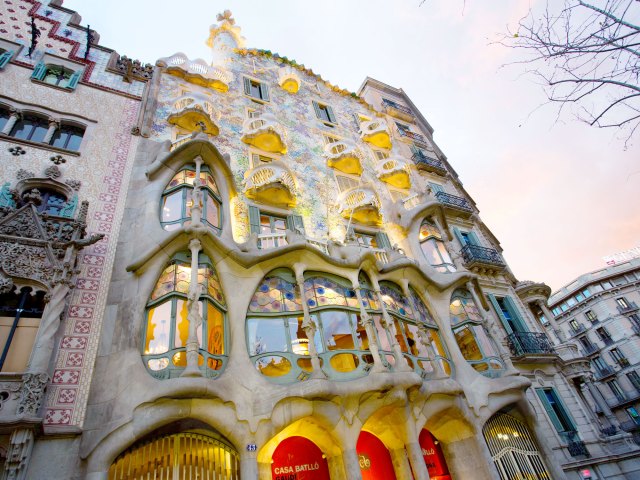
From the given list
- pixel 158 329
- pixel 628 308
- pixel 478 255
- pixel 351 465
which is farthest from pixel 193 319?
pixel 628 308

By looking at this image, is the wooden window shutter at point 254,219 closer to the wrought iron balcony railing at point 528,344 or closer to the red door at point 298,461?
the red door at point 298,461

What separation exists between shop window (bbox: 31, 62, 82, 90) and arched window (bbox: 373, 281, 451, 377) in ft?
47.0

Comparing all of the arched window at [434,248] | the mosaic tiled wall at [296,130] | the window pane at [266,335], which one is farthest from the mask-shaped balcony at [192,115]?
the arched window at [434,248]

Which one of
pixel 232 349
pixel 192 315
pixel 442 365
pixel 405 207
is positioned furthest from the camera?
pixel 405 207

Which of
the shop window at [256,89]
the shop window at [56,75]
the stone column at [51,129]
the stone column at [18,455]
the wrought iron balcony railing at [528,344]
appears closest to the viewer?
the stone column at [18,455]

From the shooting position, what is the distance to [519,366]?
50.3 feet

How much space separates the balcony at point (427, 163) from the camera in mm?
22703

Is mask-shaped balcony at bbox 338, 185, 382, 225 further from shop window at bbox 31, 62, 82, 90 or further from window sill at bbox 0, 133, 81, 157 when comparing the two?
shop window at bbox 31, 62, 82, 90

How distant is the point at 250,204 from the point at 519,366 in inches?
514

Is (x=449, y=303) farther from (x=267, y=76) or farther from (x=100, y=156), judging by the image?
(x=267, y=76)

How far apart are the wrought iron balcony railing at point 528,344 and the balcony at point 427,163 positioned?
11.0 meters

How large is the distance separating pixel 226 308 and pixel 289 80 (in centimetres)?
1608

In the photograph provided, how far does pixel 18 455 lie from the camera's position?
21.2 feet

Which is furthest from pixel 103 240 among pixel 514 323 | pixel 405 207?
pixel 514 323
